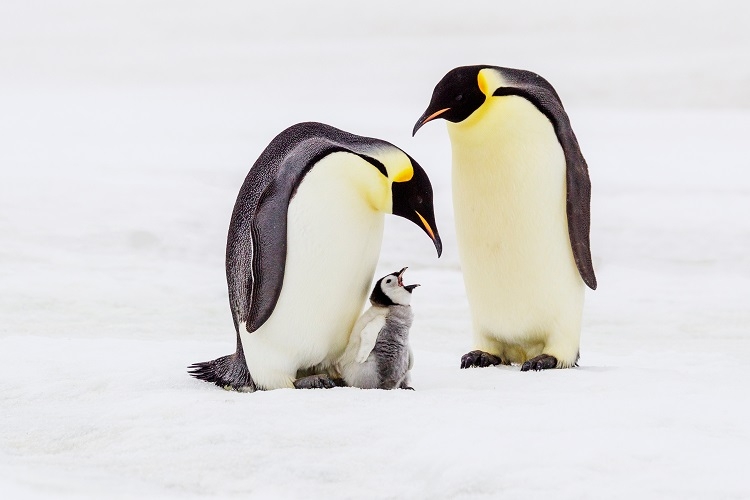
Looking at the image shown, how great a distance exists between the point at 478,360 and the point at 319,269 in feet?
2.69

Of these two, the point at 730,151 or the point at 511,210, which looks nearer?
the point at 511,210

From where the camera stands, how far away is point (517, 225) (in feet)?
10.7

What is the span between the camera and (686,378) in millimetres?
3090

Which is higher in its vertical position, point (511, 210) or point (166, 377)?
point (511, 210)

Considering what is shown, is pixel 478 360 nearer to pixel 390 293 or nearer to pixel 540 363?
pixel 540 363

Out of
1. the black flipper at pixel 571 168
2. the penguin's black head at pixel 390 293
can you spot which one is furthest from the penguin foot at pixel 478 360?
the penguin's black head at pixel 390 293

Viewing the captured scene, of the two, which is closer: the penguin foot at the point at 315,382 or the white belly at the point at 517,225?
the penguin foot at the point at 315,382

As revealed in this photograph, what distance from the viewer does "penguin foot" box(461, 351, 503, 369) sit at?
3.41m

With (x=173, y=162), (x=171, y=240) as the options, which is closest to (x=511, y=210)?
(x=171, y=240)

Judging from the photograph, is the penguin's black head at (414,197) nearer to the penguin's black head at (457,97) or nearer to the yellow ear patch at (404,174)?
the yellow ear patch at (404,174)

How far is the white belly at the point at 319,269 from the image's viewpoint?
281 centimetres

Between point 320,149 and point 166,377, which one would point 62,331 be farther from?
point 320,149

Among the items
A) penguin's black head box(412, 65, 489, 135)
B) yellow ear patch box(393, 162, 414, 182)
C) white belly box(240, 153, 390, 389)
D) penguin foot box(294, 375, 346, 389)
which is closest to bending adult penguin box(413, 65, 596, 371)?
penguin's black head box(412, 65, 489, 135)

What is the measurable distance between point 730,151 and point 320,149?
9173mm
